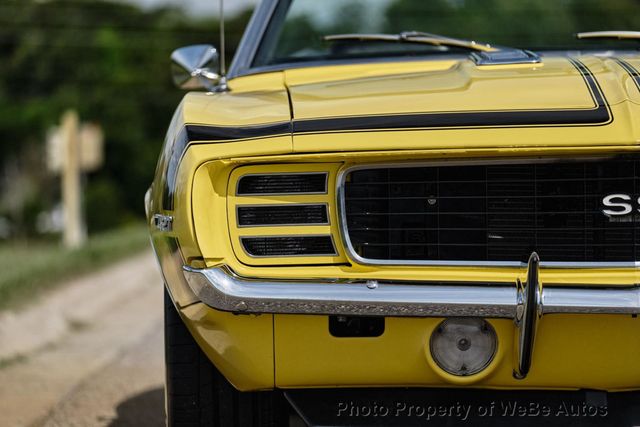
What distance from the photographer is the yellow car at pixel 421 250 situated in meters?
2.63

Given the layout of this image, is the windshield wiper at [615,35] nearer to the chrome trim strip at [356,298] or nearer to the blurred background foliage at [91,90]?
the chrome trim strip at [356,298]

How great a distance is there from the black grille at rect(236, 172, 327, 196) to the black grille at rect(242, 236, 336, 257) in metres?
0.12

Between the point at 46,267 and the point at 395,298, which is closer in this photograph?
the point at 395,298

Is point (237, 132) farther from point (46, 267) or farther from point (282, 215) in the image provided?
point (46, 267)

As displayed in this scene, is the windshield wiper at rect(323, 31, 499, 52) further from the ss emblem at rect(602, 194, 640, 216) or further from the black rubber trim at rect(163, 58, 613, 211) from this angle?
the ss emblem at rect(602, 194, 640, 216)

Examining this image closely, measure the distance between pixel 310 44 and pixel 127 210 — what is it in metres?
41.7

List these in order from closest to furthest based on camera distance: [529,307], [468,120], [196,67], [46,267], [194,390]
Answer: [529,307]
[468,120]
[194,390]
[196,67]
[46,267]

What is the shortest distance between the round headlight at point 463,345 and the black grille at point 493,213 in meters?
0.17

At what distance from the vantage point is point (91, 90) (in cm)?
5041

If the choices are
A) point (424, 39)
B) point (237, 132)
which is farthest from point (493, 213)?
point (424, 39)

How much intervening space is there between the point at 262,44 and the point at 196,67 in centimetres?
44

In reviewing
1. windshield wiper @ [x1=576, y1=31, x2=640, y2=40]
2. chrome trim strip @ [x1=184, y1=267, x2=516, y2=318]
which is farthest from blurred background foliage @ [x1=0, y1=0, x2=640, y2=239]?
chrome trim strip @ [x1=184, y1=267, x2=516, y2=318]

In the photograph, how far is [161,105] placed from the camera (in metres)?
52.7

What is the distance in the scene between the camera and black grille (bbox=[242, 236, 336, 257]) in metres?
2.75
